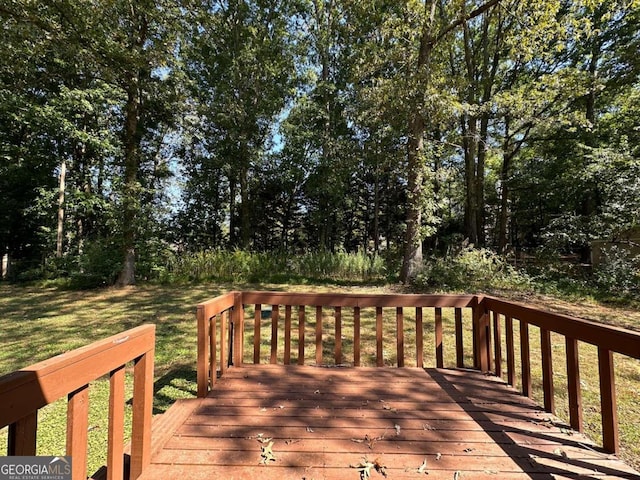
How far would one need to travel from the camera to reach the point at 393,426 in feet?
5.81

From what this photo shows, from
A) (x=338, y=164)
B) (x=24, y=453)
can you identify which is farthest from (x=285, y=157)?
(x=24, y=453)

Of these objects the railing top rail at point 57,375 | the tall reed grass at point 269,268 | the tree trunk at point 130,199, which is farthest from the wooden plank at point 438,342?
the tree trunk at point 130,199

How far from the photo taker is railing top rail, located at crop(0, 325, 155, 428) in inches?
31.1

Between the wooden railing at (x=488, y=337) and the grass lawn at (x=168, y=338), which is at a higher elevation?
the wooden railing at (x=488, y=337)

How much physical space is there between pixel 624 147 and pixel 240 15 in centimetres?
1270

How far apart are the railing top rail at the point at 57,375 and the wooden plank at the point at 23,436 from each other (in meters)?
0.03

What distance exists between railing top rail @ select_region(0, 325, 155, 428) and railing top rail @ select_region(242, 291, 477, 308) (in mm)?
1476

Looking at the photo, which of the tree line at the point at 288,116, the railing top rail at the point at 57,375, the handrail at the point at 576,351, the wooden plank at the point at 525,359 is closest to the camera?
the railing top rail at the point at 57,375

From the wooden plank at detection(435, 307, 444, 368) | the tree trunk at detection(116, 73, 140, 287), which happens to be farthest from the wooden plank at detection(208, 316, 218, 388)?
the tree trunk at detection(116, 73, 140, 287)

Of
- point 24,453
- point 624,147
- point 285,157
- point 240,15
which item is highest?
point 240,15

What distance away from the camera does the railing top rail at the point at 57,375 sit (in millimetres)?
789

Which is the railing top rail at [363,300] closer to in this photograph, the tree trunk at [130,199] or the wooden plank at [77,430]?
the wooden plank at [77,430]

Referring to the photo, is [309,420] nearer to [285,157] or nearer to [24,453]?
[24,453]

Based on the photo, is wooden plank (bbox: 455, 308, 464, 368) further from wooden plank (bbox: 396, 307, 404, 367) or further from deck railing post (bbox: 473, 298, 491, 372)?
wooden plank (bbox: 396, 307, 404, 367)
